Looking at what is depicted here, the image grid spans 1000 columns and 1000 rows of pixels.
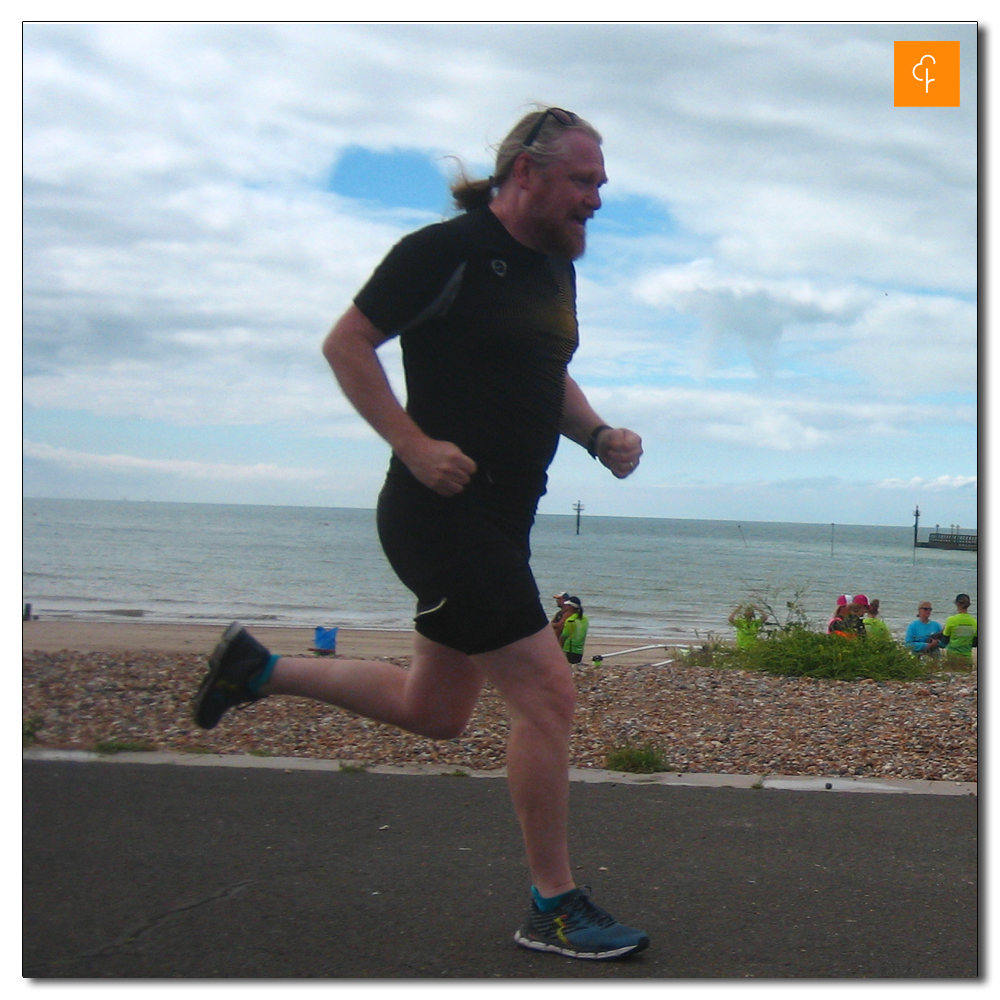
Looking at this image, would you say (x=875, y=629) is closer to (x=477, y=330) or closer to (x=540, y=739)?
(x=540, y=739)

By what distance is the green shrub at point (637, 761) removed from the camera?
3.85 meters

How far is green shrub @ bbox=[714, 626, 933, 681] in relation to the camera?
21.7 ft

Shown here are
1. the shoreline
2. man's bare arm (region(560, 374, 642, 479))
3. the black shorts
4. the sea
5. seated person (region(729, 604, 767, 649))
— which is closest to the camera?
the black shorts

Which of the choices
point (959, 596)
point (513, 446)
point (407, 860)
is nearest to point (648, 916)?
point (407, 860)

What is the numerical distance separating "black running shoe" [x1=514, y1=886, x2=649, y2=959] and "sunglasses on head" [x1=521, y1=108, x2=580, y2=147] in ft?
4.84

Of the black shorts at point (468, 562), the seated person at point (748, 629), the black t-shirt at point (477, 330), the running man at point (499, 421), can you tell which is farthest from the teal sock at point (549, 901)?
the seated person at point (748, 629)

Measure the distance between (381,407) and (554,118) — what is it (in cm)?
64

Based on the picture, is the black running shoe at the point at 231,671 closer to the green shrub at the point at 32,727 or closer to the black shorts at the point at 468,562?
the black shorts at the point at 468,562

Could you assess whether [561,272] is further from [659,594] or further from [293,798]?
[659,594]

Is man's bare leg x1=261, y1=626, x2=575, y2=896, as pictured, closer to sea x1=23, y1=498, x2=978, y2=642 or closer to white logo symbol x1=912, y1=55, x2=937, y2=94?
white logo symbol x1=912, y1=55, x2=937, y2=94

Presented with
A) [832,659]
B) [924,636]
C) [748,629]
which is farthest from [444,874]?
[924,636]

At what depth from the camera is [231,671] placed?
7.52 feet

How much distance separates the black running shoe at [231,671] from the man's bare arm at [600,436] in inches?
31.7

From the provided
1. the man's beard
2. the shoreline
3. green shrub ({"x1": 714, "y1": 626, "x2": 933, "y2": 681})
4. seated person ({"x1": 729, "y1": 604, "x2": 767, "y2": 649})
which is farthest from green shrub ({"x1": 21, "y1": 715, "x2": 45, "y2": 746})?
the shoreline
